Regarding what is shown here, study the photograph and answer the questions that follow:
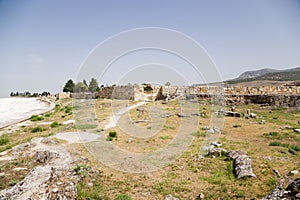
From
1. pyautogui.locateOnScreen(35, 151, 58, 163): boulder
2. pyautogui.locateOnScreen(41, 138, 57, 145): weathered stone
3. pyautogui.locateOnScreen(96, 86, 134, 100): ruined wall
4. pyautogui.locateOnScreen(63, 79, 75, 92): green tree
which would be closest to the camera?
pyautogui.locateOnScreen(35, 151, 58, 163): boulder

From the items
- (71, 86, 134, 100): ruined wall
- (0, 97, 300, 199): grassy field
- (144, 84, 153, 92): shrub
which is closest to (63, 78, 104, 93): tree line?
(71, 86, 134, 100): ruined wall

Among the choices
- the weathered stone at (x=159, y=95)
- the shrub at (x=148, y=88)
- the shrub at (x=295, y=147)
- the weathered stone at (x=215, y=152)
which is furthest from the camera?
the weathered stone at (x=159, y=95)

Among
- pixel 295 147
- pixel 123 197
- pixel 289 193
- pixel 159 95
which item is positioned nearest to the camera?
pixel 289 193

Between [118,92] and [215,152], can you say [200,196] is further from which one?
[118,92]

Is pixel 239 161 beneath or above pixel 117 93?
beneath

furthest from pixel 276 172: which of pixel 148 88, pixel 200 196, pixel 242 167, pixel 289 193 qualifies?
pixel 148 88

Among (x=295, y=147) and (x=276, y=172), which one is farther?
(x=295, y=147)

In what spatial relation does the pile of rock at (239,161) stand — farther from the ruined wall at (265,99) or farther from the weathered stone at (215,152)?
the ruined wall at (265,99)

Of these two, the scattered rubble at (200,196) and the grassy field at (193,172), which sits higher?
the grassy field at (193,172)

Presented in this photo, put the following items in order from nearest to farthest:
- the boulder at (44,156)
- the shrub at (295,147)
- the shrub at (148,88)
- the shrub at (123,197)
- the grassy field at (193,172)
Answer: the shrub at (123,197) < the grassy field at (193,172) < the boulder at (44,156) < the shrub at (295,147) < the shrub at (148,88)

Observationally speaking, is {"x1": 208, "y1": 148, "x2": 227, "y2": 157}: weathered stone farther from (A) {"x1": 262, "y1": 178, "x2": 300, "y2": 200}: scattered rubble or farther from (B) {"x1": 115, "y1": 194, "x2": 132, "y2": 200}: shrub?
(B) {"x1": 115, "y1": 194, "x2": 132, "y2": 200}: shrub

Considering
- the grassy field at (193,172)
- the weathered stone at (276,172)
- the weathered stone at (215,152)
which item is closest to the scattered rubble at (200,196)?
the grassy field at (193,172)

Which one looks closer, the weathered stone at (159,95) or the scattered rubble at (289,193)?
the scattered rubble at (289,193)

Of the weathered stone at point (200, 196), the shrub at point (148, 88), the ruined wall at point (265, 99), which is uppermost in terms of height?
the shrub at point (148, 88)
